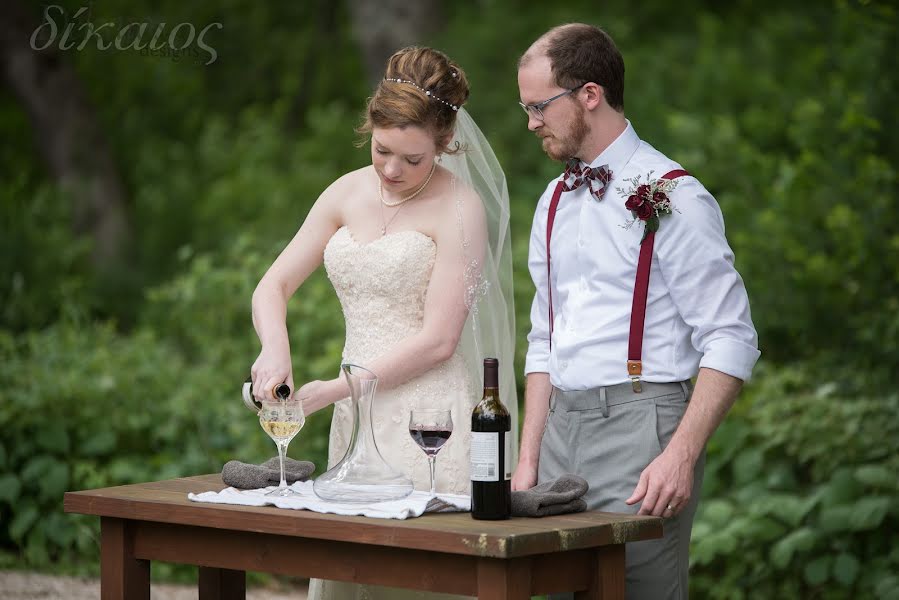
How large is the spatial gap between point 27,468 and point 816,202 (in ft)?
13.6

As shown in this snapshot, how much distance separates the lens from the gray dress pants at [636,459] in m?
2.97

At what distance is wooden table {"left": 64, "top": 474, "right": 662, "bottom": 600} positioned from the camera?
2508 mm

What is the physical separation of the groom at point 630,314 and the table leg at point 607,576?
0.14 metres

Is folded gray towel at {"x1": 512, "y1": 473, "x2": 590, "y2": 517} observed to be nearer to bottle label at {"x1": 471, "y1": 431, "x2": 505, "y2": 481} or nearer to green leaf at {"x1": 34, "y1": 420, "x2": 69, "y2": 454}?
bottle label at {"x1": 471, "y1": 431, "x2": 505, "y2": 481}

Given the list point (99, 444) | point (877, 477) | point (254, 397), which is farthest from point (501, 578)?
point (99, 444)

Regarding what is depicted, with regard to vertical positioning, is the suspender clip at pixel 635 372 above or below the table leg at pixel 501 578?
above

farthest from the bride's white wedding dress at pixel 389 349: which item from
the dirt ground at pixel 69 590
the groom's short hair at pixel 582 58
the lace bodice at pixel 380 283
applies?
the dirt ground at pixel 69 590

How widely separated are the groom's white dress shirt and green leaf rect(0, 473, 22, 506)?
11.5 feet

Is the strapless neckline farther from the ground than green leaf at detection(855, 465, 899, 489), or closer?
farther from the ground

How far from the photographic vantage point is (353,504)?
2793mm

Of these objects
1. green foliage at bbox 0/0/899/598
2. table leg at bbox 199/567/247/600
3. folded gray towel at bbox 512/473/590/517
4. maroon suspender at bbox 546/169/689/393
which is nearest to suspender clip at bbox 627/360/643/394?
maroon suspender at bbox 546/169/689/393

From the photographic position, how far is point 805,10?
1007 cm

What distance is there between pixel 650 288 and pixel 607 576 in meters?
0.72

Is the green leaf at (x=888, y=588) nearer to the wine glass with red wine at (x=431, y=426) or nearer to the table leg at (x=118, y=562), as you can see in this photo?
the wine glass with red wine at (x=431, y=426)
